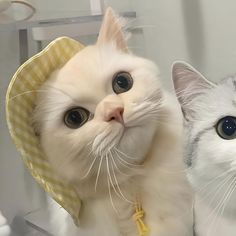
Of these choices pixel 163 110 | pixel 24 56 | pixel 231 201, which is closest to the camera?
pixel 231 201

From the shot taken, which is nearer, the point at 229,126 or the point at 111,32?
the point at 229,126

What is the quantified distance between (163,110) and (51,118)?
0.58 feet

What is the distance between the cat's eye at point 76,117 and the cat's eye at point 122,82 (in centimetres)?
6

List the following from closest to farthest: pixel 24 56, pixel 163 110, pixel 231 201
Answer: pixel 231 201 → pixel 163 110 → pixel 24 56

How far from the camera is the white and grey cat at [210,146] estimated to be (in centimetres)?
55

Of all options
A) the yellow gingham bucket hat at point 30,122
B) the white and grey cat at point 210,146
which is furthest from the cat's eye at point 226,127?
the yellow gingham bucket hat at point 30,122

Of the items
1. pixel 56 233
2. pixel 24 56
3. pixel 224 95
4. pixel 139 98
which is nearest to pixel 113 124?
pixel 139 98

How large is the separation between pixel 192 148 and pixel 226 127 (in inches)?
2.8

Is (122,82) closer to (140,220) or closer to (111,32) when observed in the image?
(111,32)

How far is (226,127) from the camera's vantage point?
21.8 inches

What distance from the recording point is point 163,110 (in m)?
0.68

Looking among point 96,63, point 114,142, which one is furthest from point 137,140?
point 96,63

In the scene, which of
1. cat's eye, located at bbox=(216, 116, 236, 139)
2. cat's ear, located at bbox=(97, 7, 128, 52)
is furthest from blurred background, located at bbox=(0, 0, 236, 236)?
cat's eye, located at bbox=(216, 116, 236, 139)

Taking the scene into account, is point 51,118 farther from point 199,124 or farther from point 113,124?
point 199,124
